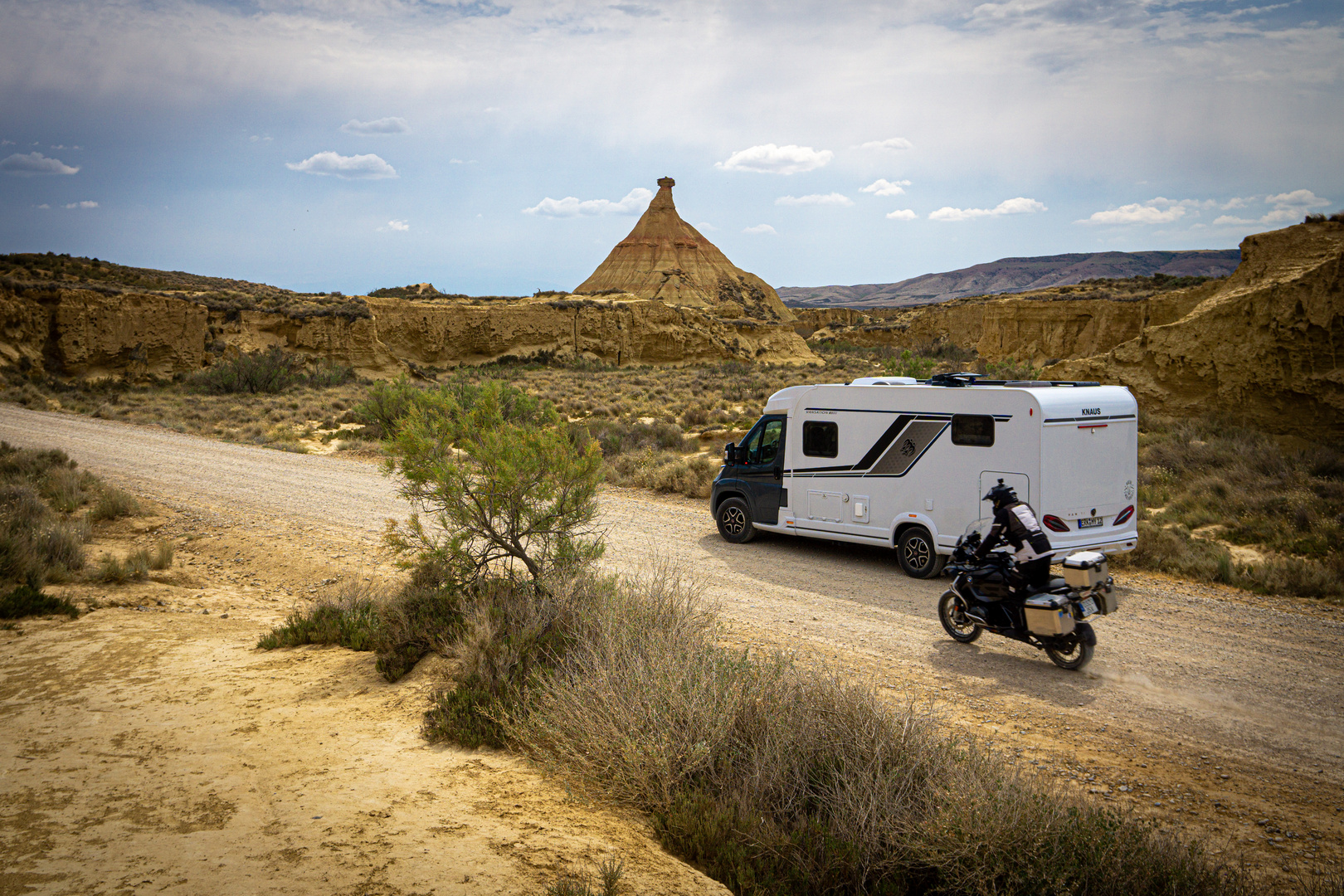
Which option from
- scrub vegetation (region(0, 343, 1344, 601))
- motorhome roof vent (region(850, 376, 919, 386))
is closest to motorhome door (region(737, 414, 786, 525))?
motorhome roof vent (region(850, 376, 919, 386))

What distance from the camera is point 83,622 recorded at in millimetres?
7117

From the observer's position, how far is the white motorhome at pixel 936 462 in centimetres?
848

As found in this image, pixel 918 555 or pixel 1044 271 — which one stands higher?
pixel 1044 271

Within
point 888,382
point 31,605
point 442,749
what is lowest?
point 442,749

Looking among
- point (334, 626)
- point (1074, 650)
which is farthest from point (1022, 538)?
point (334, 626)

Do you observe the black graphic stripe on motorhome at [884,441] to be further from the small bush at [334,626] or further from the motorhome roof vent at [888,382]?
the small bush at [334,626]

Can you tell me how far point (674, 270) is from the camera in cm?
11738

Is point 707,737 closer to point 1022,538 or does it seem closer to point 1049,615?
point 1049,615

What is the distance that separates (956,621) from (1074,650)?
1070mm

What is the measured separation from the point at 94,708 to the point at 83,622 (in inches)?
96.8

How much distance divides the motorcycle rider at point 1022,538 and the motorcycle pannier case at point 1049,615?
213 millimetres

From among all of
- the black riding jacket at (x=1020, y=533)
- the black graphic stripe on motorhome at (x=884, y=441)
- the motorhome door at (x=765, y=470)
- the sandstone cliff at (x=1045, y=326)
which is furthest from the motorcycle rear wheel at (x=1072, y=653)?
the sandstone cliff at (x=1045, y=326)

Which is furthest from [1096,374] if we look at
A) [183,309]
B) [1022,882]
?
[183,309]

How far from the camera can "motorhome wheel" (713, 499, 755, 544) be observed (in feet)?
36.9
